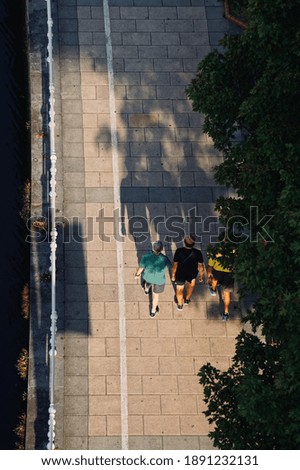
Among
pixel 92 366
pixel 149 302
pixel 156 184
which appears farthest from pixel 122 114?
pixel 92 366

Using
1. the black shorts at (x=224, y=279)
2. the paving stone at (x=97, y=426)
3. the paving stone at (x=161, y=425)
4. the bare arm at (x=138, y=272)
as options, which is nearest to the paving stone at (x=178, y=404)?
the paving stone at (x=161, y=425)

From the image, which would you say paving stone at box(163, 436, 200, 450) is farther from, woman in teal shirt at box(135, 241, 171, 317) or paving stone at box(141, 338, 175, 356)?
woman in teal shirt at box(135, 241, 171, 317)

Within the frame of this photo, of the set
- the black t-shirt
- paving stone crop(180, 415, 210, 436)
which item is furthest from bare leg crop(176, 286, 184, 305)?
paving stone crop(180, 415, 210, 436)

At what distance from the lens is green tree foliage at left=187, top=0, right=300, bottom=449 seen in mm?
9352

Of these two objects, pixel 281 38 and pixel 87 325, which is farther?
pixel 87 325

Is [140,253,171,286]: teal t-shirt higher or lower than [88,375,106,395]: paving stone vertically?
higher

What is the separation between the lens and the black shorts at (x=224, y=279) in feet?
44.2

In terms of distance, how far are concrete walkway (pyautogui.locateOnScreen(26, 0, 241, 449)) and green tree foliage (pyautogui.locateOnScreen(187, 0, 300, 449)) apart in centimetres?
272

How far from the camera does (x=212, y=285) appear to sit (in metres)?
14.1

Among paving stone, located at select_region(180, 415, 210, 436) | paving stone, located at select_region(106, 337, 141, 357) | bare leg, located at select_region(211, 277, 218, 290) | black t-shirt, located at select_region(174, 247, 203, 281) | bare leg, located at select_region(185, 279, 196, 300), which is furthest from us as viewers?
bare leg, located at select_region(211, 277, 218, 290)

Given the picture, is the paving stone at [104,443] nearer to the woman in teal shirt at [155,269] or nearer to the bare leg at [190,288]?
the woman in teal shirt at [155,269]

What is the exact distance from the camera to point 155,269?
13234mm

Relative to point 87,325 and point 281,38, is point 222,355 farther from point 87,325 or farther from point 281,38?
point 281,38

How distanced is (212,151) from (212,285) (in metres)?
3.40
